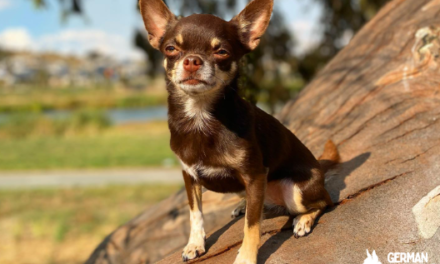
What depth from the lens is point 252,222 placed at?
8.75 ft

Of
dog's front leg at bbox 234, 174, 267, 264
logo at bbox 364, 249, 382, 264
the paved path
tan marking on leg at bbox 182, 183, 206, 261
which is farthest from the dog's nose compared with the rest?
the paved path

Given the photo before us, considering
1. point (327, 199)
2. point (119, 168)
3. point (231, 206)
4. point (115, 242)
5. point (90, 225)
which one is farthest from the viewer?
point (119, 168)

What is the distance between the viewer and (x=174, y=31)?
273 cm

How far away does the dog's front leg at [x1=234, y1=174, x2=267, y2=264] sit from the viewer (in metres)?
2.65

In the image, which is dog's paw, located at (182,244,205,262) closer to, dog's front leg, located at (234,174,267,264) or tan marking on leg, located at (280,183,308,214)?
dog's front leg, located at (234,174,267,264)

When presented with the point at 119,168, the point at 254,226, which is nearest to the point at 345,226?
the point at 254,226

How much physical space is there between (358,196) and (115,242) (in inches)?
96.0

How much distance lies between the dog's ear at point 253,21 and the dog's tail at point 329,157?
130 centimetres

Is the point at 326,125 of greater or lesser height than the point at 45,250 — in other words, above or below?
above

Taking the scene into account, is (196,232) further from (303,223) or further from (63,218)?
(63,218)

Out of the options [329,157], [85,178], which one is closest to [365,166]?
[329,157]

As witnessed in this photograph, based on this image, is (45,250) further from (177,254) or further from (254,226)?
(254,226)

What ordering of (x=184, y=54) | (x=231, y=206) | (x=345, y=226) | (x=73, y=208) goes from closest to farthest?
(x=184, y=54) → (x=345, y=226) → (x=231, y=206) → (x=73, y=208)

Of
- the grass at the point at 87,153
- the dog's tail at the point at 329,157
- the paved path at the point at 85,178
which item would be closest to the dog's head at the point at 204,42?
the dog's tail at the point at 329,157
